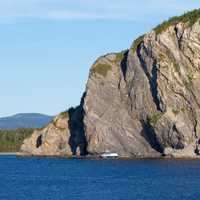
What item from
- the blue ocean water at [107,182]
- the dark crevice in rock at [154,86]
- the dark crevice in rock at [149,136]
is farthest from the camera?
the dark crevice in rock at [149,136]

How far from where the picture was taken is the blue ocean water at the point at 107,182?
103500 mm

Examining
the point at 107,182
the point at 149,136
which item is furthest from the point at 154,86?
the point at 107,182

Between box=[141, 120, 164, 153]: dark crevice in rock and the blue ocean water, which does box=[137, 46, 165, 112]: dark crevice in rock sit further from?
the blue ocean water

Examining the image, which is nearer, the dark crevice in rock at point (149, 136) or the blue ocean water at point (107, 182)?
the blue ocean water at point (107, 182)

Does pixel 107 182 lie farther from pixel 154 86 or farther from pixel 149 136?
pixel 154 86

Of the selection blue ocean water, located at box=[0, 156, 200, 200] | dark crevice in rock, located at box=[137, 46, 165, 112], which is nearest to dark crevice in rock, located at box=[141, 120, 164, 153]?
dark crevice in rock, located at box=[137, 46, 165, 112]

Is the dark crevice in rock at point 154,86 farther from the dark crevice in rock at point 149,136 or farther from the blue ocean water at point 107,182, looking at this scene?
the blue ocean water at point 107,182

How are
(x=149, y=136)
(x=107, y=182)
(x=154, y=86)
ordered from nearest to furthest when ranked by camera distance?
(x=107, y=182), (x=154, y=86), (x=149, y=136)

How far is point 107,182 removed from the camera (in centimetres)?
12531

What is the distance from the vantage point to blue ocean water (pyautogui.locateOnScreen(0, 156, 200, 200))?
104m

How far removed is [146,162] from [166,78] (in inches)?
980

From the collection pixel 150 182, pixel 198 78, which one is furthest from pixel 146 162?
pixel 150 182

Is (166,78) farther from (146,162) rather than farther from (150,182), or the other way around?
(150,182)

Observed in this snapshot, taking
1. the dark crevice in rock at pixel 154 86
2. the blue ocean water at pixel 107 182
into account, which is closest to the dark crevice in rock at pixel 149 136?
the dark crevice in rock at pixel 154 86
